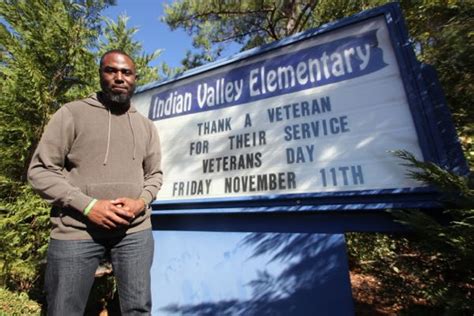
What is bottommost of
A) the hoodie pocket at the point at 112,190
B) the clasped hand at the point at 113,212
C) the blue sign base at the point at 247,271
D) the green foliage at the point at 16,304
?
the green foliage at the point at 16,304

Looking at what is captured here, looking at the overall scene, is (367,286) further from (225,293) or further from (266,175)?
(266,175)

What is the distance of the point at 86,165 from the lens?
1825 millimetres

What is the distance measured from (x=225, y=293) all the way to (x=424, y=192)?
1.53 m

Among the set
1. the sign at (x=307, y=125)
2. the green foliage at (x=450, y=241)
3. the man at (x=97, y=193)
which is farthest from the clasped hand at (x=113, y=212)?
the green foliage at (x=450, y=241)

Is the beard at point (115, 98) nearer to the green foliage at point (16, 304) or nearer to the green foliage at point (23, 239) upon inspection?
the green foliage at point (23, 239)

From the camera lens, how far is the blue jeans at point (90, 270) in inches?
65.5

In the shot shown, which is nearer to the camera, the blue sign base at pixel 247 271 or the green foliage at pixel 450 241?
the green foliage at pixel 450 241

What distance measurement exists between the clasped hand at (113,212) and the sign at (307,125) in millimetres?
775

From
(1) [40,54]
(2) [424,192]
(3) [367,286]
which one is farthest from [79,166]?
(3) [367,286]

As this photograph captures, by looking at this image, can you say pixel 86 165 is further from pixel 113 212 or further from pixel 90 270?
pixel 90 270

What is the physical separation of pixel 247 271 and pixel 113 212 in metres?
1.10

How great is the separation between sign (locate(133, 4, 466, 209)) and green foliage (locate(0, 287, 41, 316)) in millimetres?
1748

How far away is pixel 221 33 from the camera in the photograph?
9.17 metres

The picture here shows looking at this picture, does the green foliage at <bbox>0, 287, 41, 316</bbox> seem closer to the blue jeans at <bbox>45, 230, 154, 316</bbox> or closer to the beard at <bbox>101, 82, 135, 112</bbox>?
the blue jeans at <bbox>45, 230, 154, 316</bbox>
